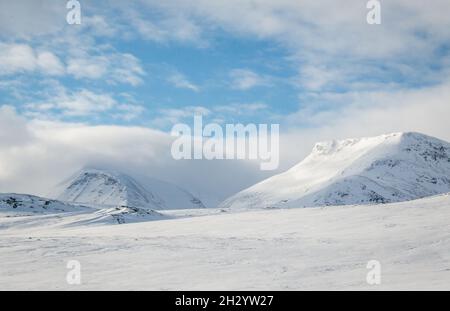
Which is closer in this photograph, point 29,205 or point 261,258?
point 261,258

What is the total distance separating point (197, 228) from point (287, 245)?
45.2 feet

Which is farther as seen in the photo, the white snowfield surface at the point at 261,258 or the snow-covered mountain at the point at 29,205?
the snow-covered mountain at the point at 29,205

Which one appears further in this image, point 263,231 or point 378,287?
point 263,231

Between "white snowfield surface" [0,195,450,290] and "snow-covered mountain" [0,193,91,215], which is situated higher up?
"snow-covered mountain" [0,193,91,215]

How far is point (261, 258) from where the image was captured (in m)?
21.8

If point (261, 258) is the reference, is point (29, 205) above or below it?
above

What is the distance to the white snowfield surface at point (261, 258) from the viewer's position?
17.1 m

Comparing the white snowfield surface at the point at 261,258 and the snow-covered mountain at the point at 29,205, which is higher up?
the snow-covered mountain at the point at 29,205

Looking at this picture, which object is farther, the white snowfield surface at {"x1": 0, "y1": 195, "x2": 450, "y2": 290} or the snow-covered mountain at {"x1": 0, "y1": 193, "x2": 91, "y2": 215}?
the snow-covered mountain at {"x1": 0, "y1": 193, "x2": 91, "y2": 215}

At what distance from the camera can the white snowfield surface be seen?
1711 centimetres
